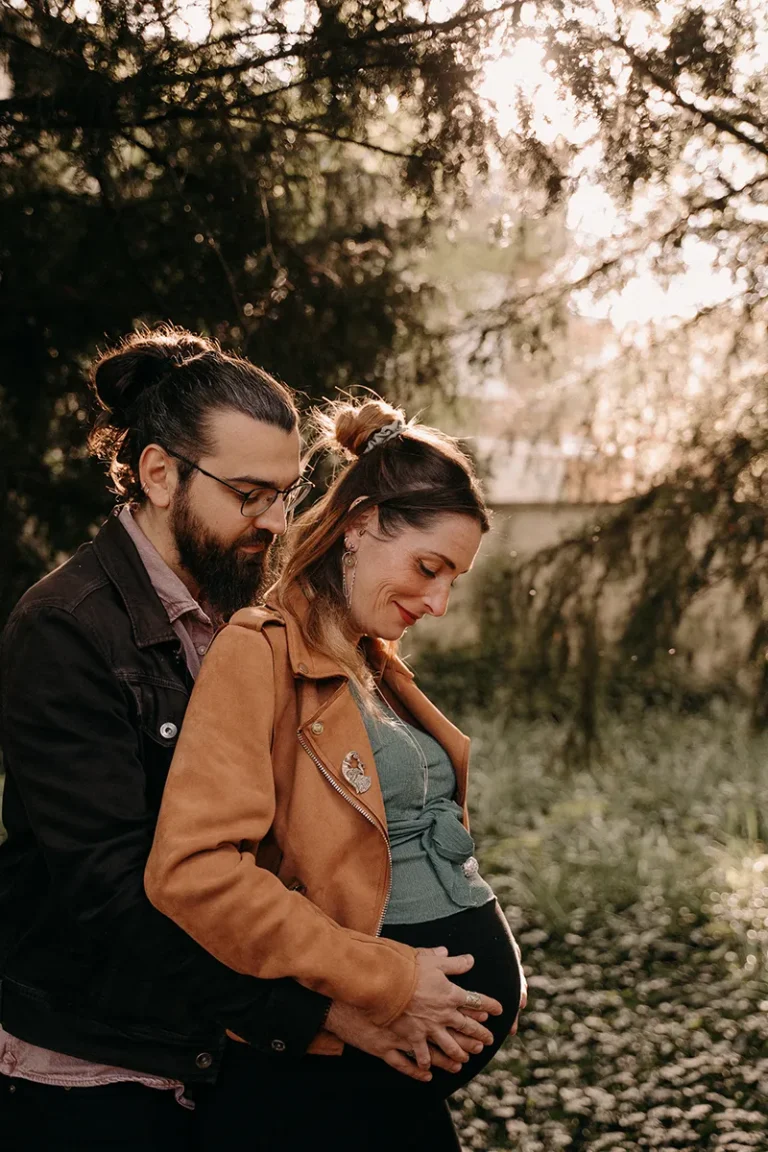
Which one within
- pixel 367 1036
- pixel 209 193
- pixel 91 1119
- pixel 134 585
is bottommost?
pixel 91 1119

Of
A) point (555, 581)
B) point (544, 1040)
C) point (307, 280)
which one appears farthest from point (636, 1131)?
point (307, 280)

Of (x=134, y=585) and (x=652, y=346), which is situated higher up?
(x=652, y=346)

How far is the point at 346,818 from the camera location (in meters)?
1.99

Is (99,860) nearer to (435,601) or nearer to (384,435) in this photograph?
(435,601)

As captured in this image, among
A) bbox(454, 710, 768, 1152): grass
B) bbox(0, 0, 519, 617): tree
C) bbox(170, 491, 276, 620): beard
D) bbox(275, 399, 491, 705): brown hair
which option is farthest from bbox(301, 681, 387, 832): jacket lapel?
bbox(454, 710, 768, 1152): grass

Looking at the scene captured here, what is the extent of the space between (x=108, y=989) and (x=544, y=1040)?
3422 millimetres

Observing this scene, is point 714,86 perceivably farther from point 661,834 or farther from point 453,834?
point 661,834

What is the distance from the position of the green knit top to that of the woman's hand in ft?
0.33

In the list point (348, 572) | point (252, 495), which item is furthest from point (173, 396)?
point (348, 572)

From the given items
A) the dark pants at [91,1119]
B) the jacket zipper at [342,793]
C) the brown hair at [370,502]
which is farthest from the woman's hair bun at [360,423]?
the dark pants at [91,1119]

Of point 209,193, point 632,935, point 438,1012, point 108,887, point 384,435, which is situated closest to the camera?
point 108,887

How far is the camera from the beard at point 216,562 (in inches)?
87.4

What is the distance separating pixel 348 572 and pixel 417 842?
54cm

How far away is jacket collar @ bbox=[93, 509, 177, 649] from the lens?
2037 millimetres
